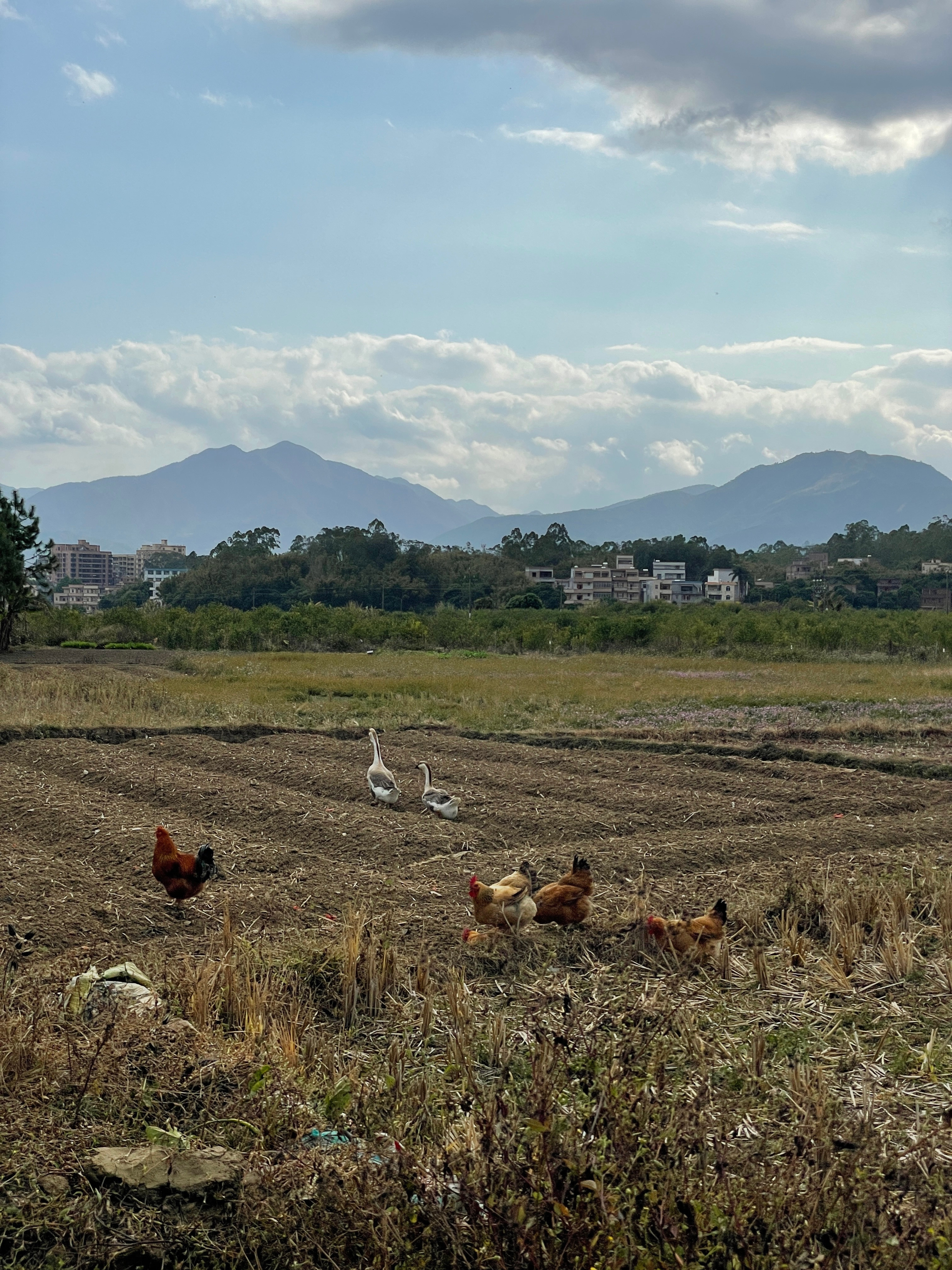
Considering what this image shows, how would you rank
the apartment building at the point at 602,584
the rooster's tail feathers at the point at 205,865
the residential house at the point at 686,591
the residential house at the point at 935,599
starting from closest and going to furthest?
the rooster's tail feathers at the point at 205,865
the residential house at the point at 935,599
the apartment building at the point at 602,584
the residential house at the point at 686,591

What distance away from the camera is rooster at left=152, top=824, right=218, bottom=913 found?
6949 millimetres

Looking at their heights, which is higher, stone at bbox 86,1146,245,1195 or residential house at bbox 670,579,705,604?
residential house at bbox 670,579,705,604

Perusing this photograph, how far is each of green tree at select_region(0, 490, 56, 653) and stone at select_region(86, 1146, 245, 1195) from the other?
2919cm

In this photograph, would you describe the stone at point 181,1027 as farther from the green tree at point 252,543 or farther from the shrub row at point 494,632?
the green tree at point 252,543

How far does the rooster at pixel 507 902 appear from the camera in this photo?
20.2ft

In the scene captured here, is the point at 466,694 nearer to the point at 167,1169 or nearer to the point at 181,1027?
the point at 181,1027

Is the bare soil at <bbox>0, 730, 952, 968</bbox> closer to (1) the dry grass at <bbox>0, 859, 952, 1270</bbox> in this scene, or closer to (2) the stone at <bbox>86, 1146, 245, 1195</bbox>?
(1) the dry grass at <bbox>0, 859, 952, 1270</bbox>

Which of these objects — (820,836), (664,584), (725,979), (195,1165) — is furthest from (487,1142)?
(664,584)

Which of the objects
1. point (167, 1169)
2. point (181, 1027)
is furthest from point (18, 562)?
point (167, 1169)

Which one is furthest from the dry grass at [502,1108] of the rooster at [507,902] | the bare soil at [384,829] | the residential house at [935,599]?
the residential house at [935,599]

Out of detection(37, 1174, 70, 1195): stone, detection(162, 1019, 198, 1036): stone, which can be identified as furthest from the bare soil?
detection(37, 1174, 70, 1195): stone

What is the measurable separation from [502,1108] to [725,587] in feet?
378

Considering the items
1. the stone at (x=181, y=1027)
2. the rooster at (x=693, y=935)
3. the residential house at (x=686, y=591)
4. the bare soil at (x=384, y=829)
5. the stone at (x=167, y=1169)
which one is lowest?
the bare soil at (x=384, y=829)

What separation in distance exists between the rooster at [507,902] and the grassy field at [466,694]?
1115 cm
